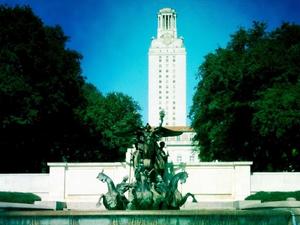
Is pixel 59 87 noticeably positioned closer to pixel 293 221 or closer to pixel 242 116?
pixel 242 116

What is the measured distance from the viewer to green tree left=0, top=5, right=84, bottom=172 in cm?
4225

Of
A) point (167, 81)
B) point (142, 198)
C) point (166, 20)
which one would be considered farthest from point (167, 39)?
point (142, 198)

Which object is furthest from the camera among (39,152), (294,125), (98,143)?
(98,143)

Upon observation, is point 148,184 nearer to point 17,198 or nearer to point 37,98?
point 17,198

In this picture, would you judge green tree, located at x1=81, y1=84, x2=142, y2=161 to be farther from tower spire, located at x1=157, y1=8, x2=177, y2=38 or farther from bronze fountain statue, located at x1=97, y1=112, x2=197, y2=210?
tower spire, located at x1=157, y1=8, x2=177, y2=38

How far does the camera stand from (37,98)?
140ft

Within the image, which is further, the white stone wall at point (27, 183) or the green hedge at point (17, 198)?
the white stone wall at point (27, 183)

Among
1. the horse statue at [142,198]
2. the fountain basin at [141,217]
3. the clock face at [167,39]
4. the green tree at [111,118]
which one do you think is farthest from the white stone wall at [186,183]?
the clock face at [167,39]

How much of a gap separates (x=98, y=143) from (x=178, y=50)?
10003 centimetres

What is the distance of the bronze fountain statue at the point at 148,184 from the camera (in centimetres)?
2339

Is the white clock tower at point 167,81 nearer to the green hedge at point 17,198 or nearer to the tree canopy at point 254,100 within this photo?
the tree canopy at point 254,100

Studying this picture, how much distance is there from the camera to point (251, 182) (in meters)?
37.0

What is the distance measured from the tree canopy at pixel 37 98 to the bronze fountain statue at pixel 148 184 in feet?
56.8

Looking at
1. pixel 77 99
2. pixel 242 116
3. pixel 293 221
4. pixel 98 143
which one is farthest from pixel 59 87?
pixel 293 221
